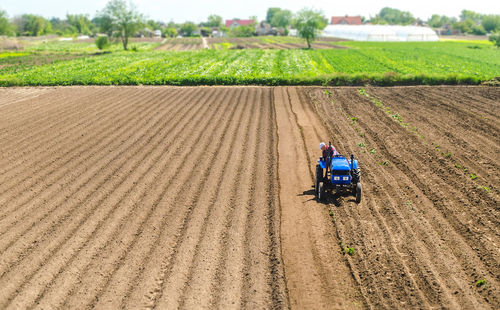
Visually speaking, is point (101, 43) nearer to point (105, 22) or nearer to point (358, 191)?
point (105, 22)

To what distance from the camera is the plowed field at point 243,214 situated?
8.19 m

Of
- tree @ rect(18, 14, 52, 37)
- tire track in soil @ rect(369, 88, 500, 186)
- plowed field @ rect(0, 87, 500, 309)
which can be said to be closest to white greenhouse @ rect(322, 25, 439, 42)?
tire track in soil @ rect(369, 88, 500, 186)

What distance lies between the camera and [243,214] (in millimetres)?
11305

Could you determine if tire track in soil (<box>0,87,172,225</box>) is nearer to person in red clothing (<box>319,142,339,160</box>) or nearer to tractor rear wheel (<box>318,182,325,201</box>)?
tractor rear wheel (<box>318,182,325,201</box>)

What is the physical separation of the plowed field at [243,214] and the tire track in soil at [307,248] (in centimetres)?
4

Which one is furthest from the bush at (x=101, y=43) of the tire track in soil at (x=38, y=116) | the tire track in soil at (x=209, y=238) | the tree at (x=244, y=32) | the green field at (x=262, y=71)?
the tire track in soil at (x=209, y=238)

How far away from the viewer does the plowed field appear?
8.19m

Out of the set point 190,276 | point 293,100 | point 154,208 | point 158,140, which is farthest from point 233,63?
point 190,276

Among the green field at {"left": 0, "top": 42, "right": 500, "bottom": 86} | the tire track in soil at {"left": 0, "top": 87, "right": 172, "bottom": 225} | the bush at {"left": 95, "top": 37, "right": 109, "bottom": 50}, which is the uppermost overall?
the bush at {"left": 95, "top": 37, "right": 109, "bottom": 50}

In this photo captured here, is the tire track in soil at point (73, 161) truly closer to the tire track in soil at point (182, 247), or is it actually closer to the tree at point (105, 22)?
the tire track in soil at point (182, 247)

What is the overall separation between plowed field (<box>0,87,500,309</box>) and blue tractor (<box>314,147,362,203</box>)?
1.38 feet

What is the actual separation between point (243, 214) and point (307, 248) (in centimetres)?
240

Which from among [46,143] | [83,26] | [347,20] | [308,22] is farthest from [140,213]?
[347,20]

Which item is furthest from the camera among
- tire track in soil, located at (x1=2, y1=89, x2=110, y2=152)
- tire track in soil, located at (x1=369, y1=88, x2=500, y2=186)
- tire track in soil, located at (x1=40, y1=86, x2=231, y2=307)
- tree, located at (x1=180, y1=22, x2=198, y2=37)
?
tree, located at (x1=180, y1=22, x2=198, y2=37)
